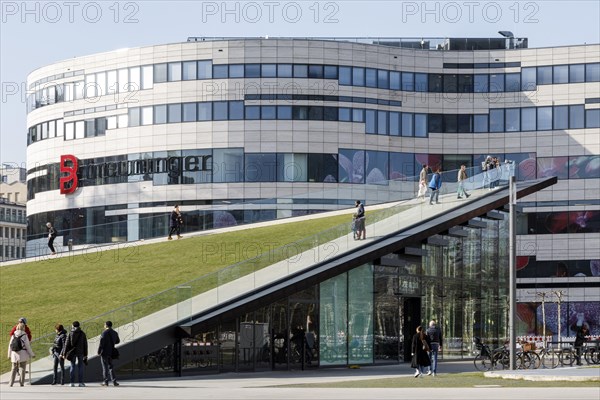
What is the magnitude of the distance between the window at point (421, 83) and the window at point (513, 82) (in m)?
5.20

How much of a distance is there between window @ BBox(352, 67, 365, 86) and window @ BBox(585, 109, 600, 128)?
14514 mm

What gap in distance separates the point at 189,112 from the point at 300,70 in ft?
24.4

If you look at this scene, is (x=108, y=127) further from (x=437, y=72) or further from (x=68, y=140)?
(x=437, y=72)

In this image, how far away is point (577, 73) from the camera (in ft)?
263

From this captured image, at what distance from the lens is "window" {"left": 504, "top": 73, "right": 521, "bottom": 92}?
266 feet

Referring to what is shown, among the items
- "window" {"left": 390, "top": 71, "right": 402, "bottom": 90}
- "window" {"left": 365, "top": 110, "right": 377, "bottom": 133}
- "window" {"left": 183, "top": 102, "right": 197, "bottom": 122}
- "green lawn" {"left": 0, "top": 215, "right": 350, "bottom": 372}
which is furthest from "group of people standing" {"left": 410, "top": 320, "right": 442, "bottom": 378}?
"window" {"left": 390, "top": 71, "right": 402, "bottom": 90}

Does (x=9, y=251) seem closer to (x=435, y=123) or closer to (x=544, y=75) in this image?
(x=435, y=123)

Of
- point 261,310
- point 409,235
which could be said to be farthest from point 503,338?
point 261,310

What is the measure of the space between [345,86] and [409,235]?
119 feet

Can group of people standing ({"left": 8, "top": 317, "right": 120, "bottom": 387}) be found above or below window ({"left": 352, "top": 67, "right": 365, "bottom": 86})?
below

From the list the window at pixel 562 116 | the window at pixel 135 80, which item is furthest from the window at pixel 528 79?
the window at pixel 135 80

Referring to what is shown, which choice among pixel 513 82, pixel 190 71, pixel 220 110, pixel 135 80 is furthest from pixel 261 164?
pixel 513 82

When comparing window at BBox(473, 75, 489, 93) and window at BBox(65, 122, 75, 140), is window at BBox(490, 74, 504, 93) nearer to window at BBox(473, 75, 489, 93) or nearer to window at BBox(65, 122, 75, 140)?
window at BBox(473, 75, 489, 93)

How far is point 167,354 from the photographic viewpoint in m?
35.1
